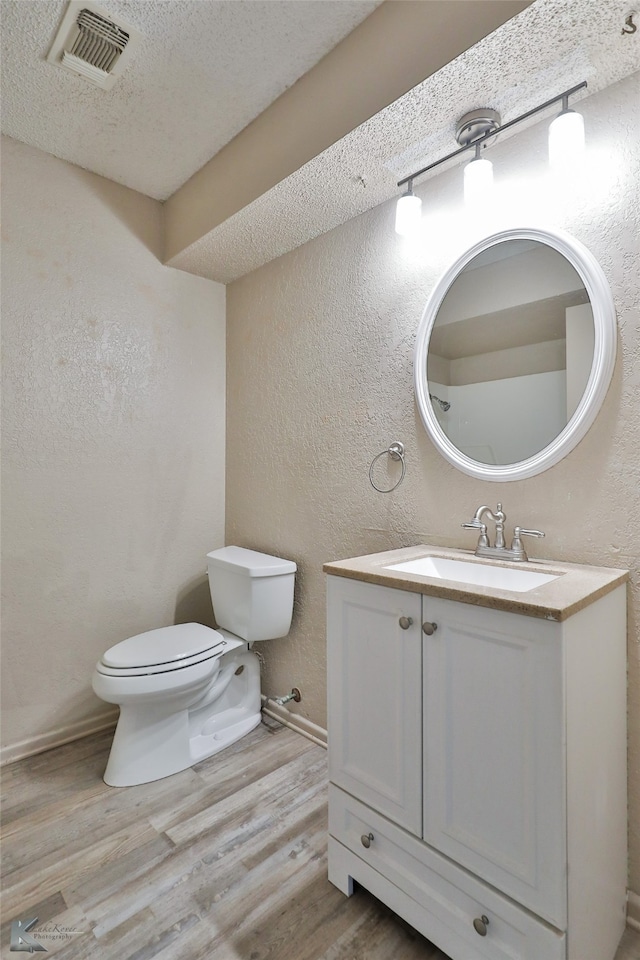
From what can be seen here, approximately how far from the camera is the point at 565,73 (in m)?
1.22

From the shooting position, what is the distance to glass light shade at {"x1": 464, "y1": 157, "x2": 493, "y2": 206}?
1.37 metres

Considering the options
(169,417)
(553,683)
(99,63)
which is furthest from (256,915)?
(99,63)

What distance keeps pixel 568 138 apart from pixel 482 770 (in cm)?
149

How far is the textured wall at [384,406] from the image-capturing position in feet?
4.06

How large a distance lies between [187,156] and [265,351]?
0.84 meters

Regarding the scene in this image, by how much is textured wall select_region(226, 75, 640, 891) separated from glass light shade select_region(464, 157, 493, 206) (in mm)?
109

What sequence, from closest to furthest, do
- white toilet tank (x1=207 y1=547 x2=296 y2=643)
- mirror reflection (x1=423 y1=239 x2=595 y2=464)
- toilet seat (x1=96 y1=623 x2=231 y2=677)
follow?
mirror reflection (x1=423 y1=239 x2=595 y2=464) → toilet seat (x1=96 y1=623 x2=231 y2=677) → white toilet tank (x1=207 y1=547 x2=296 y2=643)

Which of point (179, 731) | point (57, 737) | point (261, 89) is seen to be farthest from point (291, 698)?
point (261, 89)

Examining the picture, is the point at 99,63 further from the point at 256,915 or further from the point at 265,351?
the point at 256,915

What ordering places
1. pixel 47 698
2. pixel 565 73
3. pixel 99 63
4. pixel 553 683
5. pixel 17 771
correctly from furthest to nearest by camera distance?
pixel 47 698 < pixel 17 771 < pixel 99 63 < pixel 565 73 < pixel 553 683

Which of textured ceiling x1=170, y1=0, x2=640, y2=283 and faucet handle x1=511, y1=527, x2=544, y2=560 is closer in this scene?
textured ceiling x1=170, y1=0, x2=640, y2=283

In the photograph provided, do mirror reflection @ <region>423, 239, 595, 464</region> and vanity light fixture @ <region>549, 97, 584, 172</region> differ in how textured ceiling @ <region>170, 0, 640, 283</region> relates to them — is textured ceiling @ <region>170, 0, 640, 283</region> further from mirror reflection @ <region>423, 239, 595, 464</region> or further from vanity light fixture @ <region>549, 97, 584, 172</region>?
mirror reflection @ <region>423, 239, 595, 464</region>

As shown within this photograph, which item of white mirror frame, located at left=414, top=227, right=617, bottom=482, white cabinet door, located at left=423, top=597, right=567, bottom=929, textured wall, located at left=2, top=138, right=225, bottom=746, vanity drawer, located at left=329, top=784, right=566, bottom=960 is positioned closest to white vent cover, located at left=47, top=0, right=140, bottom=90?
textured wall, located at left=2, top=138, right=225, bottom=746

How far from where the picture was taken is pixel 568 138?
3.97 ft
